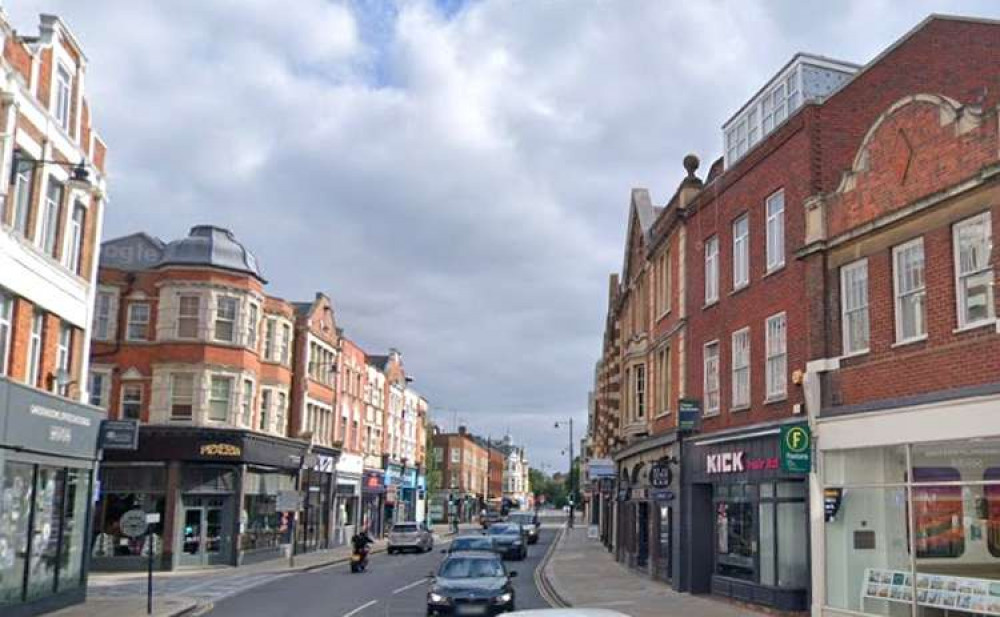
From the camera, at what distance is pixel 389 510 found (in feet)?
224

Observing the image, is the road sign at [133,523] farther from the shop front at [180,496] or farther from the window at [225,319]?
the window at [225,319]

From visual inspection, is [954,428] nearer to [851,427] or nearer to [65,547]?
[851,427]

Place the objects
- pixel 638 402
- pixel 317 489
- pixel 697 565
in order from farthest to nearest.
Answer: pixel 317 489, pixel 638 402, pixel 697 565

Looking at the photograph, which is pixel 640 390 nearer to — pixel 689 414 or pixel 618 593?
pixel 689 414

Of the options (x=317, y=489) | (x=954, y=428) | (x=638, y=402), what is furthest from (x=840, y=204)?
(x=317, y=489)

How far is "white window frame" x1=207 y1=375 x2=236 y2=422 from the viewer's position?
37688 millimetres

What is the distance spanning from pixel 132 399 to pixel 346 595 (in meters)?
15.8

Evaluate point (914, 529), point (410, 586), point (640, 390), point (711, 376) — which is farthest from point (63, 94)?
point (640, 390)

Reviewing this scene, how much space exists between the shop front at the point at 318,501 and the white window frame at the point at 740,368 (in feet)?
86.5

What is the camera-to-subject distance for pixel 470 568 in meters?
19.8

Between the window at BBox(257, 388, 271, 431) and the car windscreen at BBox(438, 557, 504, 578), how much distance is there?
73.6 ft

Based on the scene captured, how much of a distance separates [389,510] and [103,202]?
46.2 meters

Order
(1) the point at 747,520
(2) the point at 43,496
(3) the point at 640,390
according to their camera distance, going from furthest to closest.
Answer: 1. (3) the point at 640,390
2. (1) the point at 747,520
3. (2) the point at 43,496

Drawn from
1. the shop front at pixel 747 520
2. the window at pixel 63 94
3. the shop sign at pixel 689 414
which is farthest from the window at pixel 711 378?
the window at pixel 63 94
